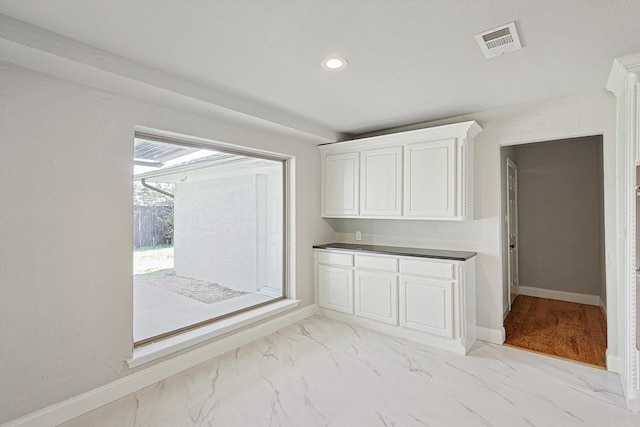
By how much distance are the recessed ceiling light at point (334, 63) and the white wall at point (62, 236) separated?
4.76 ft

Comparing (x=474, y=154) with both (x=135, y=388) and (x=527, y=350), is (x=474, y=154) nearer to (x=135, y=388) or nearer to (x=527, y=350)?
(x=527, y=350)

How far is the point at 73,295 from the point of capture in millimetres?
2197

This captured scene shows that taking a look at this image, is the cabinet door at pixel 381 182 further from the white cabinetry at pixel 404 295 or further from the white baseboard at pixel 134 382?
the white baseboard at pixel 134 382

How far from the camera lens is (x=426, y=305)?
328cm

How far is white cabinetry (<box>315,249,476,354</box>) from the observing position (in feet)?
10.2

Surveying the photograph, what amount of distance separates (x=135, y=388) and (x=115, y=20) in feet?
8.27

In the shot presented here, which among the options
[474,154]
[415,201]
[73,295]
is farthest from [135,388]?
[474,154]

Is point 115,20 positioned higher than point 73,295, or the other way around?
point 115,20

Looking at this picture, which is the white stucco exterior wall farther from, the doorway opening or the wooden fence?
the doorway opening

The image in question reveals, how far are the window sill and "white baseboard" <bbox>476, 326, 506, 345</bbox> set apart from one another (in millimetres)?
2113

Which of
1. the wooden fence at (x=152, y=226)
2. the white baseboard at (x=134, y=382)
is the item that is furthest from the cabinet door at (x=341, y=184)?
the wooden fence at (x=152, y=226)

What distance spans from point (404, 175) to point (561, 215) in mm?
3103

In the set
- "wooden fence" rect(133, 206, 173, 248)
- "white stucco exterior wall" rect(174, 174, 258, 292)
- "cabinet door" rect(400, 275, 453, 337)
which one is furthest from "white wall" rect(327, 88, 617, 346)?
"wooden fence" rect(133, 206, 173, 248)

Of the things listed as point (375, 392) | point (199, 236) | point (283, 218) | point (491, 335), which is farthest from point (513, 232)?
point (199, 236)
